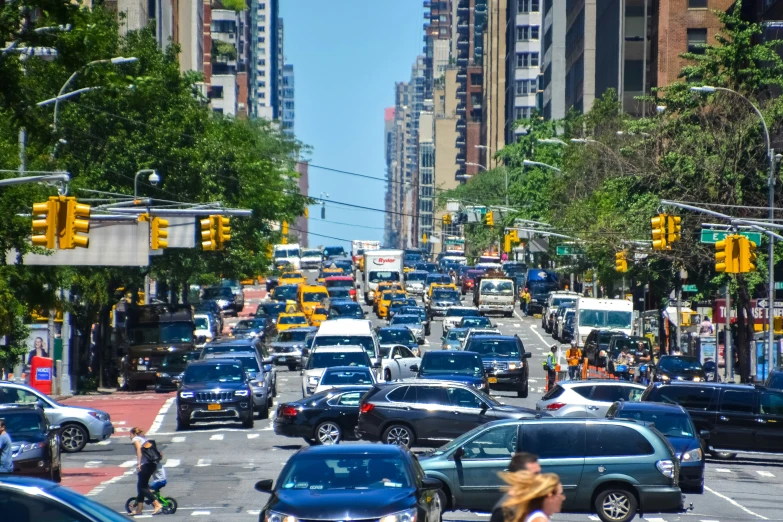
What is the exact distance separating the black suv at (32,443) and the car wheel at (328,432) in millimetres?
6402

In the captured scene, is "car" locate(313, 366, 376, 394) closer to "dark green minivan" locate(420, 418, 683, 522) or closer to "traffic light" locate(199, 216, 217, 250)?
"traffic light" locate(199, 216, 217, 250)

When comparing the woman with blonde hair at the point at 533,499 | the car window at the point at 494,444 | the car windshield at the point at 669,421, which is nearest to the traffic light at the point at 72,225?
the car windshield at the point at 669,421

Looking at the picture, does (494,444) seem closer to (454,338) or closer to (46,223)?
(46,223)

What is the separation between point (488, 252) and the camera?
143 m

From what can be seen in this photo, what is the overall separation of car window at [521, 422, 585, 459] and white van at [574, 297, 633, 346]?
39.2 metres

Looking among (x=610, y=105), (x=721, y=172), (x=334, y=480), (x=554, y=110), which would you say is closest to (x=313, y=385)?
(x=721, y=172)

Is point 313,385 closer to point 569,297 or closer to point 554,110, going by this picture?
point 569,297

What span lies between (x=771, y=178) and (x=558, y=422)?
21.9 m

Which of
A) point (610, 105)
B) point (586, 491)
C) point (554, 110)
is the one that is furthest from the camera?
point (554, 110)

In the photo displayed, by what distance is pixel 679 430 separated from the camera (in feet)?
80.0

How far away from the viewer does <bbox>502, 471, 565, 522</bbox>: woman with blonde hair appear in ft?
25.9

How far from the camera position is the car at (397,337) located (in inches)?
2012

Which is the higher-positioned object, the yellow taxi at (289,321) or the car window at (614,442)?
the car window at (614,442)

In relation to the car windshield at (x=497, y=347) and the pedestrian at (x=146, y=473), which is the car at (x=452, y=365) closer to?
the car windshield at (x=497, y=347)
